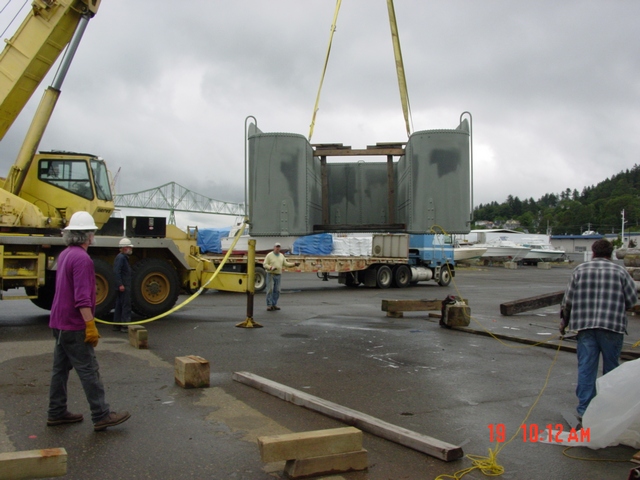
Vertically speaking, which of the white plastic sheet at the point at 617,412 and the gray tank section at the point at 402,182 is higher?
the gray tank section at the point at 402,182

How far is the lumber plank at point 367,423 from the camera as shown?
14.4 ft

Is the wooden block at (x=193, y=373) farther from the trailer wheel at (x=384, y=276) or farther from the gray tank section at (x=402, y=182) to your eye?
the trailer wheel at (x=384, y=276)

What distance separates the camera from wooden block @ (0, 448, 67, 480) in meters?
3.60

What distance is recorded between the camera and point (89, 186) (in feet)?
40.6

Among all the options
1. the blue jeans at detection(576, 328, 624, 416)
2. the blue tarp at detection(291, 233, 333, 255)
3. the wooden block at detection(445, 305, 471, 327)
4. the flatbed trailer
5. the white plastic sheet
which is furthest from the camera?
the blue tarp at detection(291, 233, 333, 255)

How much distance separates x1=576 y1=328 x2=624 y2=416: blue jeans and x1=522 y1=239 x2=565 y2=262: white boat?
4937 centimetres

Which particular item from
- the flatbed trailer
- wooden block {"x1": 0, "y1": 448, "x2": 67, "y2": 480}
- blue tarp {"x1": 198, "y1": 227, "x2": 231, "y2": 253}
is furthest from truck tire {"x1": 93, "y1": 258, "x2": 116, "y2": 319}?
blue tarp {"x1": 198, "y1": 227, "x2": 231, "y2": 253}

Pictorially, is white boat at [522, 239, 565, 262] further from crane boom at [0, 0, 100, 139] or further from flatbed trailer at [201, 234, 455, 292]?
crane boom at [0, 0, 100, 139]

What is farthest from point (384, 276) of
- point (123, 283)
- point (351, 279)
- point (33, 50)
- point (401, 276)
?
point (33, 50)

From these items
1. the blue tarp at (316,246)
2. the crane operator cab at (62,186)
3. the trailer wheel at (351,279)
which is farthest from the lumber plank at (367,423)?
the trailer wheel at (351,279)

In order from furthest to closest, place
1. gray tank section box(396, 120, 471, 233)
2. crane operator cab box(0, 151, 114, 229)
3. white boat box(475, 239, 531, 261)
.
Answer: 1. white boat box(475, 239, 531, 261)
2. crane operator cab box(0, 151, 114, 229)
3. gray tank section box(396, 120, 471, 233)

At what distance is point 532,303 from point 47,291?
34.5 ft

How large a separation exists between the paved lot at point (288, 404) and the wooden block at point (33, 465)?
397 millimetres

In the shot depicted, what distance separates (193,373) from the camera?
21.3 ft
